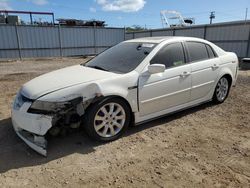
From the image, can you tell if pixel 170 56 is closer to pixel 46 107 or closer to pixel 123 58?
pixel 123 58

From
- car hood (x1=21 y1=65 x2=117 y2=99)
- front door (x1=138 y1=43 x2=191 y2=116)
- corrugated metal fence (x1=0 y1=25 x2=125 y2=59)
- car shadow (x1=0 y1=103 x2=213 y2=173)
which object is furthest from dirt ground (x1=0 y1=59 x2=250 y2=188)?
corrugated metal fence (x1=0 y1=25 x2=125 y2=59)

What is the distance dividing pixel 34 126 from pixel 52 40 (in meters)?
16.6

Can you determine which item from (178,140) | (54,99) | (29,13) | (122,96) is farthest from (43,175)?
(29,13)

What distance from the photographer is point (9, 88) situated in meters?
6.84

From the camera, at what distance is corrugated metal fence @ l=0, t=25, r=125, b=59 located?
53.8 feet

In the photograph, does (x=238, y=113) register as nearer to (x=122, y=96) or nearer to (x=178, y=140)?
(x=178, y=140)

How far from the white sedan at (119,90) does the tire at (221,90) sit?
20 centimetres

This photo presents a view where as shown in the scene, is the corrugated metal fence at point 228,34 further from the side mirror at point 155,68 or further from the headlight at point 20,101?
the headlight at point 20,101

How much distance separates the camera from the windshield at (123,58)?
370 cm

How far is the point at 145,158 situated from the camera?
2.98 m

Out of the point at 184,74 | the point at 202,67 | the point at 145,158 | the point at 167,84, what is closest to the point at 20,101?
the point at 145,158

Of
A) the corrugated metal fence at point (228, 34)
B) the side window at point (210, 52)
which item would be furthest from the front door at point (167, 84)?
the corrugated metal fence at point (228, 34)

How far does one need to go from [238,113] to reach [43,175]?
152 inches

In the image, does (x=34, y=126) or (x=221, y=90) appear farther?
(x=221, y=90)
